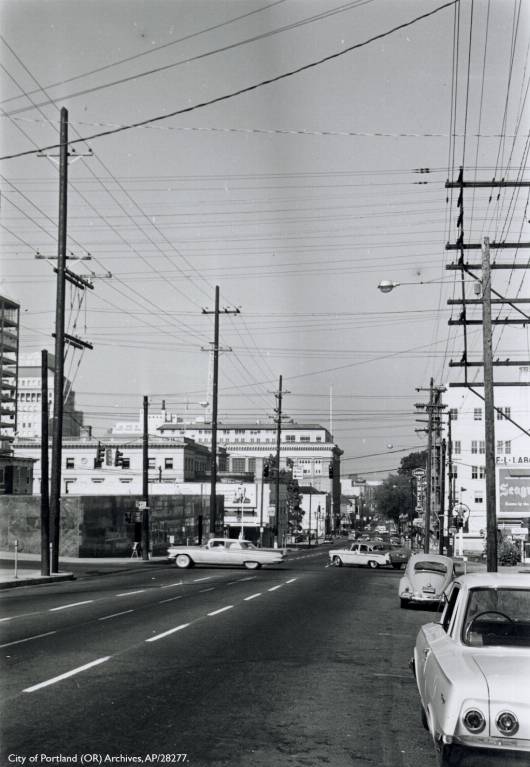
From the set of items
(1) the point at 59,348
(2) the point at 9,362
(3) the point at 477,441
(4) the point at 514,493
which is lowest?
(4) the point at 514,493

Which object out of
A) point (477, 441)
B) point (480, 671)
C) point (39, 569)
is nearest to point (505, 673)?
point (480, 671)

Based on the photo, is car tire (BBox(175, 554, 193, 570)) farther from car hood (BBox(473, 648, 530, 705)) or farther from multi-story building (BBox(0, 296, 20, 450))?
multi-story building (BBox(0, 296, 20, 450))

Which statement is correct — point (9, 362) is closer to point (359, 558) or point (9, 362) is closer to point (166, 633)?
point (359, 558)

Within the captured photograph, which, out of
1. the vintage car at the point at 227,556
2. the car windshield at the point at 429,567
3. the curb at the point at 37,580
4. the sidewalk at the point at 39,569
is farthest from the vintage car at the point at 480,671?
the vintage car at the point at 227,556

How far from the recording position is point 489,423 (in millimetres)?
23453

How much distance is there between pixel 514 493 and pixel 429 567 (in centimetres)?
3994

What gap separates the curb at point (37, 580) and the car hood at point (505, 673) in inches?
940

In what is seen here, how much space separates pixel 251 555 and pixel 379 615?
22215mm

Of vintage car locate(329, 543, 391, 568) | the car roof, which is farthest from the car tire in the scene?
the car roof

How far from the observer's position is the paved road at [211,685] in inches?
312

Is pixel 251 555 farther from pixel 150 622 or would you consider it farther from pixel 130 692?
pixel 130 692

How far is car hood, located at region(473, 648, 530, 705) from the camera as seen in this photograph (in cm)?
636

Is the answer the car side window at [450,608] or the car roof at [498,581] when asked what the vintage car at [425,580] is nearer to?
the car side window at [450,608]

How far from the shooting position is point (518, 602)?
8.41 m
